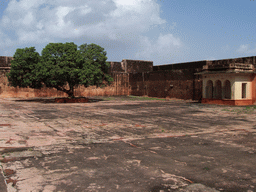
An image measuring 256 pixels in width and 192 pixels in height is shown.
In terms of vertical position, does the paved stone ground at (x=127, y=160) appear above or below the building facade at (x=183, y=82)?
below

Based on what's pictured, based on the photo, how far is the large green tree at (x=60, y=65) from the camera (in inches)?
714

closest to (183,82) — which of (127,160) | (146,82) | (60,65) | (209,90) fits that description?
(209,90)

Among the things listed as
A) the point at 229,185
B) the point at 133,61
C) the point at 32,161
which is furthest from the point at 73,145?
the point at 133,61

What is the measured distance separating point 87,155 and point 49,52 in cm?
1568

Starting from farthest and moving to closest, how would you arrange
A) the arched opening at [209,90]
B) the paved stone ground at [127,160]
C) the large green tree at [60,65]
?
1. the arched opening at [209,90]
2. the large green tree at [60,65]
3. the paved stone ground at [127,160]

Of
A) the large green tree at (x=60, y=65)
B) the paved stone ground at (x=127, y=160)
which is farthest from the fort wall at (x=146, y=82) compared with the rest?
→ the paved stone ground at (x=127, y=160)

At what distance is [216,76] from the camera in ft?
58.7

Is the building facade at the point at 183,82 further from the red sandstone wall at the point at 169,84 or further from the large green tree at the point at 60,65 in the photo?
the large green tree at the point at 60,65

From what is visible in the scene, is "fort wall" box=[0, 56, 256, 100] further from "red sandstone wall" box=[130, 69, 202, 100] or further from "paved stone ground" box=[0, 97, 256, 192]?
"paved stone ground" box=[0, 97, 256, 192]

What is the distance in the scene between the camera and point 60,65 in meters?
18.1

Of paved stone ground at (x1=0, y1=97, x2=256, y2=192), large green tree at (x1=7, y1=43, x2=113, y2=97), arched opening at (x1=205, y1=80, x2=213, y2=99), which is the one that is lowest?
paved stone ground at (x1=0, y1=97, x2=256, y2=192)

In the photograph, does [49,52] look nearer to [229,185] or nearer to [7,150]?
[7,150]

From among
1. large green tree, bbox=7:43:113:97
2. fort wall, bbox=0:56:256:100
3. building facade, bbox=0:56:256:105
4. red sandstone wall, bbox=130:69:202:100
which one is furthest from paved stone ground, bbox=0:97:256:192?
fort wall, bbox=0:56:256:100

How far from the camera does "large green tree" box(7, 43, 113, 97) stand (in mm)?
18125
